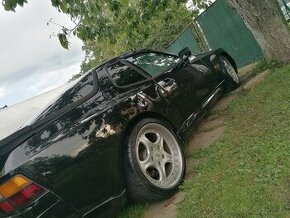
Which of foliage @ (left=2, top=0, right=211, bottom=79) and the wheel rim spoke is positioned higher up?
foliage @ (left=2, top=0, right=211, bottom=79)

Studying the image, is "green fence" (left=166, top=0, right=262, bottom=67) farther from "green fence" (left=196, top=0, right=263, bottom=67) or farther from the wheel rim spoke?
the wheel rim spoke

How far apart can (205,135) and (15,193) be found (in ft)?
9.92

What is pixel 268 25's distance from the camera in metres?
7.18

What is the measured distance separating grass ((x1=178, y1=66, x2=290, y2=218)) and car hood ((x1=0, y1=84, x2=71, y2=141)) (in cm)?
172

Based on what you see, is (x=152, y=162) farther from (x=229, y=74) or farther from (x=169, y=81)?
(x=229, y=74)

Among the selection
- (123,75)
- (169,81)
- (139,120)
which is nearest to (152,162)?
(139,120)

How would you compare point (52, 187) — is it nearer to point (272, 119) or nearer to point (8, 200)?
point (8, 200)

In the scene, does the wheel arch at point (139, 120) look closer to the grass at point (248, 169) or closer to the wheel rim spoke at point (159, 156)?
the wheel rim spoke at point (159, 156)

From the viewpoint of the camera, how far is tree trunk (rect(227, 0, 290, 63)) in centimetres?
714

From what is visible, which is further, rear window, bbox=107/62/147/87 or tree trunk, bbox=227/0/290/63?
tree trunk, bbox=227/0/290/63

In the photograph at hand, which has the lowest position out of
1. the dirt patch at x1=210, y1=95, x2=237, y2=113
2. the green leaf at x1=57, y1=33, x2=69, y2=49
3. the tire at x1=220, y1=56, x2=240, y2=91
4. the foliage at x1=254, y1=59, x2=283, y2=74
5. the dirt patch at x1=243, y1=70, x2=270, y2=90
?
the dirt patch at x1=210, y1=95, x2=237, y2=113

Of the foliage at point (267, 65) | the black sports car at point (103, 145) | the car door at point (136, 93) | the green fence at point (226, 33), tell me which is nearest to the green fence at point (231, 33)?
the green fence at point (226, 33)

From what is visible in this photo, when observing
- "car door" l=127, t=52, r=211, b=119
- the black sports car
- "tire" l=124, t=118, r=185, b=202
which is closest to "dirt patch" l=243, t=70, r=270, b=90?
"car door" l=127, t=52, r=211, b=119

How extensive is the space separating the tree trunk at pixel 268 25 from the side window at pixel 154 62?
6.29 feet
